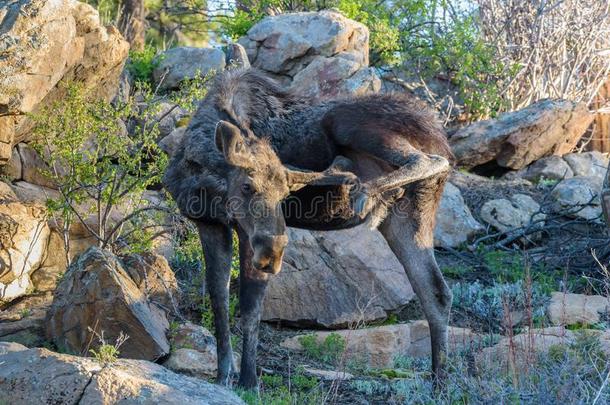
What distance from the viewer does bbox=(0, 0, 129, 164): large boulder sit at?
8.00m

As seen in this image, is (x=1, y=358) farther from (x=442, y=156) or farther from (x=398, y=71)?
(x=398, y=71)

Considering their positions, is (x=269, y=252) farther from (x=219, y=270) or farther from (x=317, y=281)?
(x=317, y=281)

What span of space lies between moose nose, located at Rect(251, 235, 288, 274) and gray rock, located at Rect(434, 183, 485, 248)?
593 cm

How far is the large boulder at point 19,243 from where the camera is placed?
26.1ft

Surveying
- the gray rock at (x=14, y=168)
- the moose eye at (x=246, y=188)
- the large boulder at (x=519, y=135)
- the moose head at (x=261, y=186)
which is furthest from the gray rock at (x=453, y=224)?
the moose eye at (x=246, y=188)

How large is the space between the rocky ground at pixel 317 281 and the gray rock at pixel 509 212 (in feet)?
0.09

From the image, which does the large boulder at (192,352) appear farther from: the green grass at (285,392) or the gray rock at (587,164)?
the gray rock at (587,164)

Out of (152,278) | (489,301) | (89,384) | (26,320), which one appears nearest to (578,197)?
(489,301)

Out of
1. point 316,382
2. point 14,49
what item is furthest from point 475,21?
point 316,382

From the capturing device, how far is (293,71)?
12383 millimetres

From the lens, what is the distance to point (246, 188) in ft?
18.6

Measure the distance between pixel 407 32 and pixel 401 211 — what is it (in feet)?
30.5

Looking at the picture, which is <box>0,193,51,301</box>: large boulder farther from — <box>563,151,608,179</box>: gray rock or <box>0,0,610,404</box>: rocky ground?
<box>563,151,608,179</box>: gray rock

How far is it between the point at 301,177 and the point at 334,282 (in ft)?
10.3
